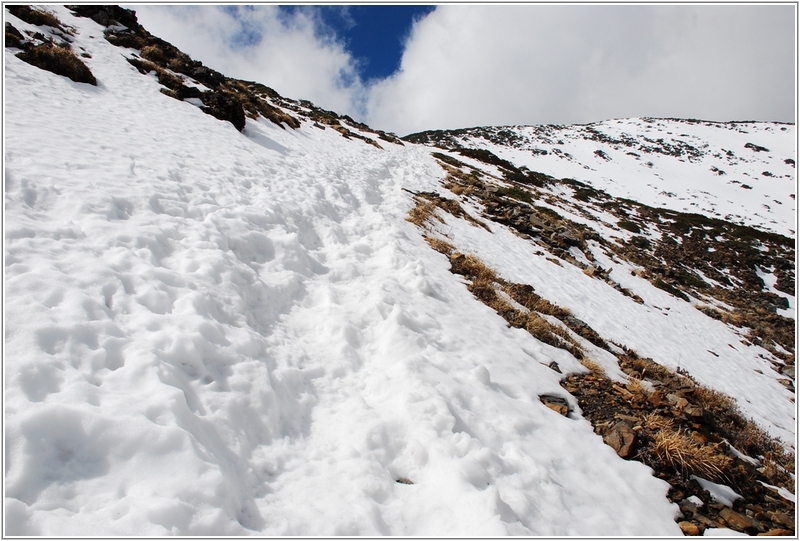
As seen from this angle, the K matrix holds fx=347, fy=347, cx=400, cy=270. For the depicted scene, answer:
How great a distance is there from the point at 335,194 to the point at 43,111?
6.11 metres

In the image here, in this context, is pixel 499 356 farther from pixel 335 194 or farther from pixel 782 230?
pixel 782 230

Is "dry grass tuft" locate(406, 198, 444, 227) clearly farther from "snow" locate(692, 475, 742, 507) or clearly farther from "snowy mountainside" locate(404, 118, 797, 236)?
"snowy mountainside" locate(404, 118, 797, 236)

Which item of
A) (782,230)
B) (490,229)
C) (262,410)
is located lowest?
(262,410)

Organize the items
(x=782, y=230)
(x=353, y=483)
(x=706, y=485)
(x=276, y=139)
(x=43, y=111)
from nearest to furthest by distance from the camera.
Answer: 1. (x=353, y=483)
2. (x=706, y=485)
3. (x=43, y=111)
4. (x=276, y=139)
5. (x=782, y=230)

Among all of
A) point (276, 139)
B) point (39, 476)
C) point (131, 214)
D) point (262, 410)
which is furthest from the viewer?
point (276, 139)

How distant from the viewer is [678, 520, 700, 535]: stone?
334 centimetres

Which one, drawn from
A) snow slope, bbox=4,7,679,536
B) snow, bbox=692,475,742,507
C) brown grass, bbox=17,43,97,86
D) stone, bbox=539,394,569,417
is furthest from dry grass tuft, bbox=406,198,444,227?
brown grass, bbox=17,43,97,86

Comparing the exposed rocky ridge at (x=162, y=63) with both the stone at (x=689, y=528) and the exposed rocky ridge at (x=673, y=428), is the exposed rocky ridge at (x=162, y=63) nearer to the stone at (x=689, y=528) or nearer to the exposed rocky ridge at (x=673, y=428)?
the exposed rocky ridge at (x=673, y=428)

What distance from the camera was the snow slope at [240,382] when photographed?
2.31 m

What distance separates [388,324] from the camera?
511 centimetres

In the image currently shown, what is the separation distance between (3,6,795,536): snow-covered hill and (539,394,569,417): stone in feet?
0.13

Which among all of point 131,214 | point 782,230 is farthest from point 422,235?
point 782,230

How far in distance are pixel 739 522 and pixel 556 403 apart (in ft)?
6.30

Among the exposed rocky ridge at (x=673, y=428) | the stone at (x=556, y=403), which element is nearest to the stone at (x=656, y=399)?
the exposed rocky ridge at (x=673, y=428)
